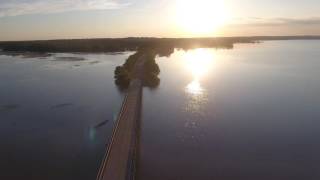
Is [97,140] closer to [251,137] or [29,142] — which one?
[29,142]

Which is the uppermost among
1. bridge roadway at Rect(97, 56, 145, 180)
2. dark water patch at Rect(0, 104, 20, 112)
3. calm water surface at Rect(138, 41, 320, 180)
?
bridge roadway at Rect(97, 56, 145, 180)

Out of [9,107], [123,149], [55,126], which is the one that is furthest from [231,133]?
[9,107]

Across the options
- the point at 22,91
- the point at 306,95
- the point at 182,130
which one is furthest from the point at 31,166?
the point at 306,95

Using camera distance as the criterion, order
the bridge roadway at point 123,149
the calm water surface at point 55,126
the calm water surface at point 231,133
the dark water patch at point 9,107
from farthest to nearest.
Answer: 1. the dark water patch at point 9,107
2. the calm water surface at point 55,126
3. the calm water surface at point 231,133
4. the bridge roadway at point 123,149

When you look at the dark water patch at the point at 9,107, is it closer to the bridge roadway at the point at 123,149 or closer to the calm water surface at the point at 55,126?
the calm water surface at the point at 55,126

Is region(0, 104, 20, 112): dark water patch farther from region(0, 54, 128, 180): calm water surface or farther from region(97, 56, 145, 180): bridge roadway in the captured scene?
region(97, 56, 145, 180): bridge roadway

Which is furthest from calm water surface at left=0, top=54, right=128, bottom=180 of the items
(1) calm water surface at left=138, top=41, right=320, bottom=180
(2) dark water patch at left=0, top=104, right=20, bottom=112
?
(1) calm water surface at left=138, top=41, right=320, bottom=180

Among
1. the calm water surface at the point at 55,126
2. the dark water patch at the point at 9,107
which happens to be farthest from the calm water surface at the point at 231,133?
the dark water patch at the point at 9,107
